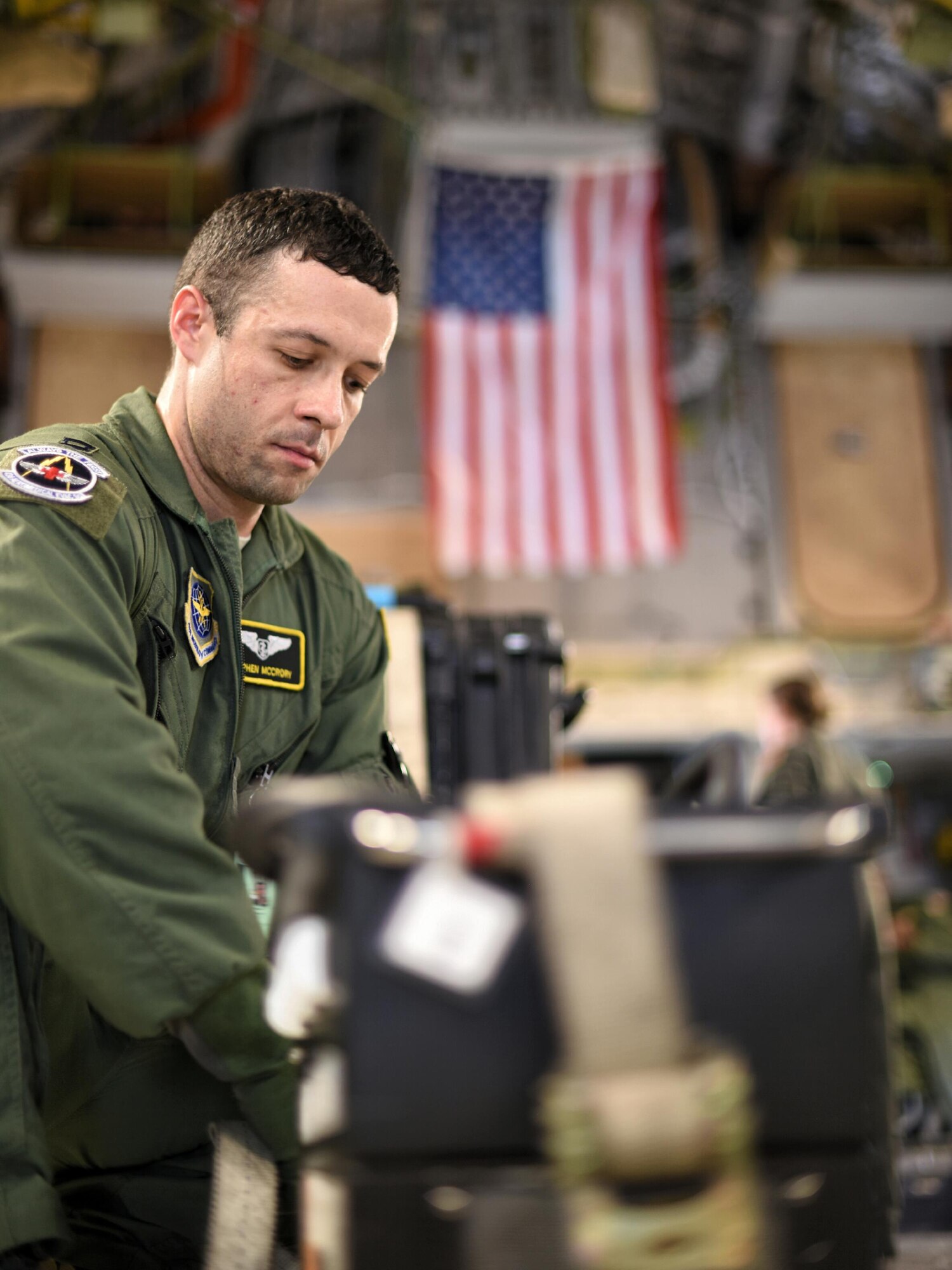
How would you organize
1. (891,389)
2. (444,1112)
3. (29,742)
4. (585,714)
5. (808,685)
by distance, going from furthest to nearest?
1. (891,389)
2. (585,714)
3. (808,685)
4. (29,742)
5. (444,1112)

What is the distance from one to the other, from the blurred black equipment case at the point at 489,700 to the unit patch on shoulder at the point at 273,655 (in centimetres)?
49

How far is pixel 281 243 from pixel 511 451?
3685 millimetres

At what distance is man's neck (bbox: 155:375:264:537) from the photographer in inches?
49.7

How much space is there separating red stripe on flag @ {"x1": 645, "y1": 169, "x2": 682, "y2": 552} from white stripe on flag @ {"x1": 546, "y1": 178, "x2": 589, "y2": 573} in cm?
34

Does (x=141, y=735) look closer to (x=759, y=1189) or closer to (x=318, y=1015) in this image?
(x=318, y=1015)


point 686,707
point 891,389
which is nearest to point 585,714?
point 686,707

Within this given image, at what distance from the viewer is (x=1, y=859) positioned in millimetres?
892

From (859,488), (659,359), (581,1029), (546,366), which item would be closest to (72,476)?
(581,1029)

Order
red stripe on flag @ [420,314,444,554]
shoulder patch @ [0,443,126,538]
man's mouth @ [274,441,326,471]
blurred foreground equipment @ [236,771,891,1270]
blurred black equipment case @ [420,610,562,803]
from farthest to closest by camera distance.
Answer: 1. red stripe on flag @ [420,314,444,554]
2. blurred black equipment case @ [420,610,562,803]
3. man's mouth @ [274,441,326,471]
4. shoulder patch @ [0,443,126,538]
5. blurred foreground equipment @ [236,771,891,1270]

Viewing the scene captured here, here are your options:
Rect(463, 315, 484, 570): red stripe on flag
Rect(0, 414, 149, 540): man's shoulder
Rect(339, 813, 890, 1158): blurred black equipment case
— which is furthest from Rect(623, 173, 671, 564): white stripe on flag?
Rect(339, 813, 890, 1158): blurred black equipment case

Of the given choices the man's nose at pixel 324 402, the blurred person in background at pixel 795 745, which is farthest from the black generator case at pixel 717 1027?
the blurred person in background at pixel 795 745

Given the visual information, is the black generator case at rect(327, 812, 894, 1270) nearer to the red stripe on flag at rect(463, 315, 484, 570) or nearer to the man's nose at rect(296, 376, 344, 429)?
the man's nose at rect(296, 376, 344, 429)

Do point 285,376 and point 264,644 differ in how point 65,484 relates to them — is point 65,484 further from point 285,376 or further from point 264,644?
point 264,644

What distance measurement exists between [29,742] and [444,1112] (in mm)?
418
